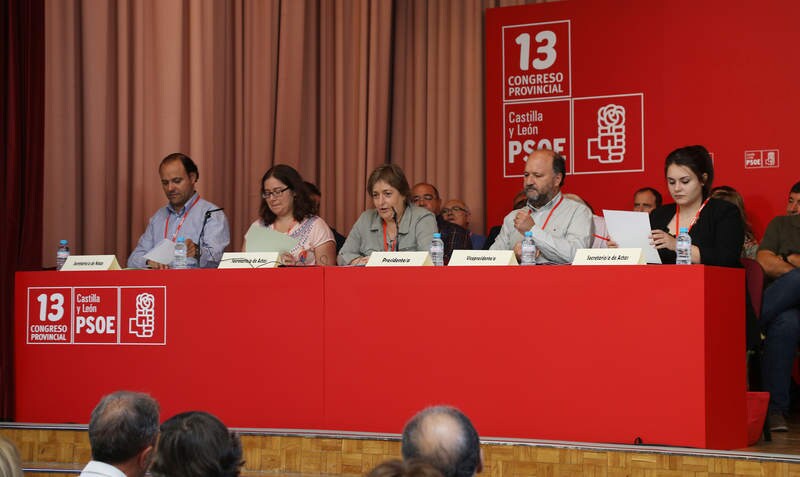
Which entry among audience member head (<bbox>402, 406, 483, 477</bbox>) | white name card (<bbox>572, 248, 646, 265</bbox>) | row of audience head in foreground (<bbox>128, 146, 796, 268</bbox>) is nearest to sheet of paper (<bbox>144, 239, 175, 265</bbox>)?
row of audience head in foreground (<bbox>128, 146, 796, 268</bbox>)

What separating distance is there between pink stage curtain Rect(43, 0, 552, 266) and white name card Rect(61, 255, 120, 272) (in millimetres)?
846

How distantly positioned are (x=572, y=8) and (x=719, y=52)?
92 cm

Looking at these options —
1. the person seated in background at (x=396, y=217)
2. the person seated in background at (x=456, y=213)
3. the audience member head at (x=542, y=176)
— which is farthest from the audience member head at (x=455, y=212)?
the audience member head at (x=542, y=176)

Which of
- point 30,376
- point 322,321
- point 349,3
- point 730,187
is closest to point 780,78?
point 730,187

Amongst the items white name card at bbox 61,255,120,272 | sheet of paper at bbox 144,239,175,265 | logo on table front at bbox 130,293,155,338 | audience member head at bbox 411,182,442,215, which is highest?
audience member head at bbox 411,182,442,215

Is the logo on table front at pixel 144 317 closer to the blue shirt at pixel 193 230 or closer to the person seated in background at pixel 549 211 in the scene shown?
the blue shirt at pixel 193 230

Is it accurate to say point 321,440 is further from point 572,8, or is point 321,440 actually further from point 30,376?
point 572,8

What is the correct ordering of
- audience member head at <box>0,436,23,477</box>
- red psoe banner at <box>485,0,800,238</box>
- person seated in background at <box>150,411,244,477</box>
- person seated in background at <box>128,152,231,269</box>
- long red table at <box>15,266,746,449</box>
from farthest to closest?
red psoe banner at <box>485,0,800,238</box>, person seated in background at <box>128,152,231,269</box>, long red table at <box>15,266,746,449</box>, person seated in background at <box>150,411,244,477</box>, audience member head at <box>0,436,23,477</box>

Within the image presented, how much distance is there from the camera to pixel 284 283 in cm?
375

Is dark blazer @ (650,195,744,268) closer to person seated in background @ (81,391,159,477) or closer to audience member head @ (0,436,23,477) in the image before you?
person seated in background @ (81,391,159,477)

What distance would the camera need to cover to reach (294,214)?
15.3 feet

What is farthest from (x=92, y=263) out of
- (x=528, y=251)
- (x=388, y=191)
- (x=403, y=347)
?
(x=528, y=251)

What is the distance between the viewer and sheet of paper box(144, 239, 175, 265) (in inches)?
161

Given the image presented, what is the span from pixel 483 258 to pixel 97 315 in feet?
5.26
